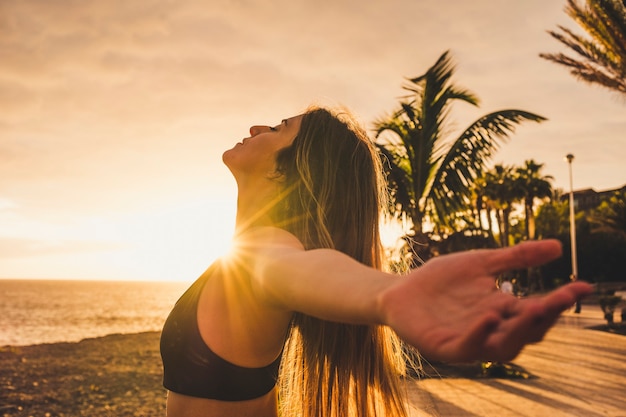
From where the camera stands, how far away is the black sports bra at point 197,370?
1.71 m

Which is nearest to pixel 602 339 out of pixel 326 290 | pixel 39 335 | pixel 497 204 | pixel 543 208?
pixel 326 290

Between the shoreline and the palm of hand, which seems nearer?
the palm of hand

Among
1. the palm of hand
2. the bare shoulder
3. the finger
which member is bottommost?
the palm of hand

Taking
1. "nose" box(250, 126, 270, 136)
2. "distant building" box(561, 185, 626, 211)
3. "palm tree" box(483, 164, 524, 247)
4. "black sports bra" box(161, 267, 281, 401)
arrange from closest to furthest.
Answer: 1. "black sports bra" box(161, 267, 281, 401)
2. "nose" box(250, 126, 270, 136)
3. "palm tree" box(483, 164, 524, 247)
4. "distant building" box(561, 185, 626, 211)

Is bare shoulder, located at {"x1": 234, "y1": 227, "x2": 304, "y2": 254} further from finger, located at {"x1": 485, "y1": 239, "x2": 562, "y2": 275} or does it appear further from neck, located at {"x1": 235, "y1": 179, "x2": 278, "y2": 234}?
finger, located at {"x1": 485, "y1": 239, "x2": 562, "y2": 275}

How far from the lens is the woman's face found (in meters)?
2.21

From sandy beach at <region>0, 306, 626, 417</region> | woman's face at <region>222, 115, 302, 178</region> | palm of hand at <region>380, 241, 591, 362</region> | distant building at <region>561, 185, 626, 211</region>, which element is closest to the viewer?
palm of hand at <region>380, 241, 591, 362</region>

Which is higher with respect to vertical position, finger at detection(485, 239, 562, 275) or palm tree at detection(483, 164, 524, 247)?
palm tree at detection(483, 164, 524, 247)

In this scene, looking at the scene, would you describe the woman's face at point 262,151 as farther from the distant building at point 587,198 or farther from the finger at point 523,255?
the distant building at point 587,198

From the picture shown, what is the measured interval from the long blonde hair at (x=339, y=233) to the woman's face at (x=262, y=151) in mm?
47

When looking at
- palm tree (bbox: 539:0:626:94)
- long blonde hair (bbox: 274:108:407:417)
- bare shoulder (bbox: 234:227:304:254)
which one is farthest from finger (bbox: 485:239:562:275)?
palm tree (bbox: 539:0:626:94)

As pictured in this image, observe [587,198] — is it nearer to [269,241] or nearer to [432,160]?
[432,160]

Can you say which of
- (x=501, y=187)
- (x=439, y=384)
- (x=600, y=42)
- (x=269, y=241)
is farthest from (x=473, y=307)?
(x=501, y=187)

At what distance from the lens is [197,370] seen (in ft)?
5.65
